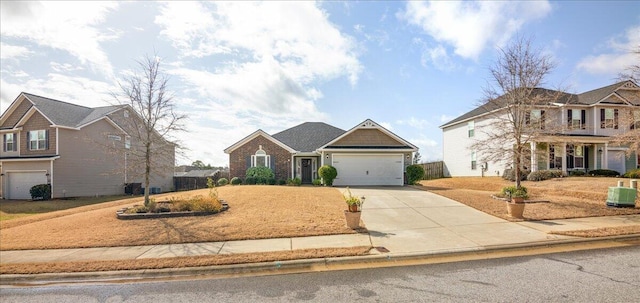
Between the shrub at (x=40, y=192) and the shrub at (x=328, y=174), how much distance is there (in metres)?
20.1

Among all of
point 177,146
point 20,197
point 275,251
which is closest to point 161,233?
point 275,251

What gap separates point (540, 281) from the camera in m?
5.45

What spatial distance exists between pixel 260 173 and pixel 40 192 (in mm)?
15813

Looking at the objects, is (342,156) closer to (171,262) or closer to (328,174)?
(328,174)

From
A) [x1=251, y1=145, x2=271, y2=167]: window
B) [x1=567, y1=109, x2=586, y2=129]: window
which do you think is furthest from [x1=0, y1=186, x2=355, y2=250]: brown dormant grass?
[x1=567, y1=109, x2=586, y2=129]: window

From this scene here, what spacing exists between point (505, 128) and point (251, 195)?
13.1 meters

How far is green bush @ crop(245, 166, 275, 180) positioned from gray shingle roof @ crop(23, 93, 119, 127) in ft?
44.5

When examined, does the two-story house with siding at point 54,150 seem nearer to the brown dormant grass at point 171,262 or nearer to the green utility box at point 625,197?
the brown dormant grass at point 171,262

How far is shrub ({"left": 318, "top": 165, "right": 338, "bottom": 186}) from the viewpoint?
22.0m

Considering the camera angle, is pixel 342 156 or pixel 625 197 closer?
pixel 625 197

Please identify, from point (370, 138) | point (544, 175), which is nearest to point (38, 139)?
point (370, 138)

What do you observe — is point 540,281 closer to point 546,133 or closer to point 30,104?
point 546,133

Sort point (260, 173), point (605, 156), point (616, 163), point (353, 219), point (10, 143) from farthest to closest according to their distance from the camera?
1. point (10, 143)
2. point (616, 163)
3. point (260, 173)
4. point (605, 156)
5. point (353, 219)

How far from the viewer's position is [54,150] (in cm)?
2427
